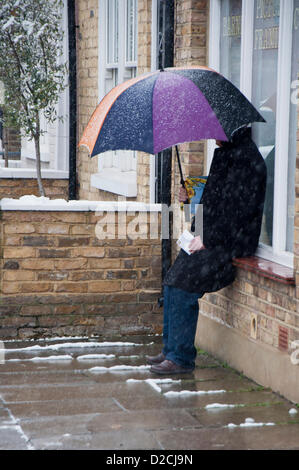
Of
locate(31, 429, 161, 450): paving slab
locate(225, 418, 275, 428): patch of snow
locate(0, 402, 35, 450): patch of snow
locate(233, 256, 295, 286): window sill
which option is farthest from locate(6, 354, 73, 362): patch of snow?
locate(225, 418, 275, 428): patch of snow

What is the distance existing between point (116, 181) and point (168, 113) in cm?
416

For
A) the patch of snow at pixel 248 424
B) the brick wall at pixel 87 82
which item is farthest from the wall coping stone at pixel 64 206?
the patch of snow at pixel 248 424

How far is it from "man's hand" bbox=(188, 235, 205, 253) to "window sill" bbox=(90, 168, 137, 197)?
304 centimetres

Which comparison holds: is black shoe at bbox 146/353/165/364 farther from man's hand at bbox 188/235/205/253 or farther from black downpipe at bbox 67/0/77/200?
black downpipe at bbox 67/0/77/200

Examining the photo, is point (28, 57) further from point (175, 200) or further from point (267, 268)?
point (267, 268)

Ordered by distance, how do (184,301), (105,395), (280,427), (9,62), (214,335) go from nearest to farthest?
(280,427) < (105,395) < (184,301) < (214,335) < (9,62)

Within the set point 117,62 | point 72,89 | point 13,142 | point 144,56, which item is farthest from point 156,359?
point 13,142

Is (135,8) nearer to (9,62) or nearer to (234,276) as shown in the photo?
(9,62)

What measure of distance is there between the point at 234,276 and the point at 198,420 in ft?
5.12

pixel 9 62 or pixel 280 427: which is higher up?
pixel 9 62

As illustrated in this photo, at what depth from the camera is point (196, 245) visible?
20.9 feet

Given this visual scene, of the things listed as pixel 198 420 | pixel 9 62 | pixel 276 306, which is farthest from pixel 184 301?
pixel 9 62

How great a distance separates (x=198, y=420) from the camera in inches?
210

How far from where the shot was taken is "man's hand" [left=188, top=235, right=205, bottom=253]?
635 cm
